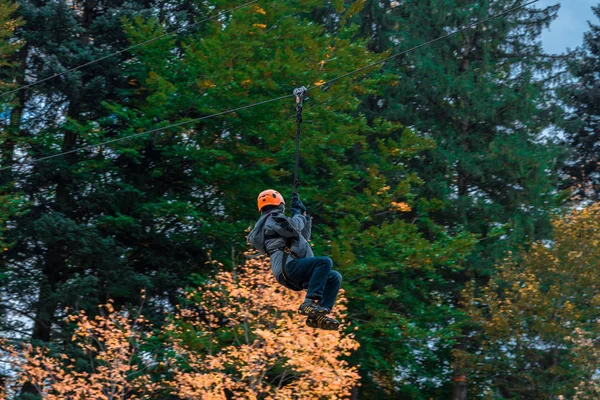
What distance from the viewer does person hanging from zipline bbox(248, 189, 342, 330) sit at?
342 inches

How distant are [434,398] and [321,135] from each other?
8808mm

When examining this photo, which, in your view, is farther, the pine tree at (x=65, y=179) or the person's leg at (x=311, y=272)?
the pine tree at (x=65, y=179)

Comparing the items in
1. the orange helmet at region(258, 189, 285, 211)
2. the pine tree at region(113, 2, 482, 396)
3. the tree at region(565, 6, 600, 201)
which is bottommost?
the orange helmet at region(258, 189, 285, 211)

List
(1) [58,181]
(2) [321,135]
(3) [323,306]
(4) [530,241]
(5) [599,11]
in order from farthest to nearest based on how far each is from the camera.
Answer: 1. (5) [599,11]
2. (4) [530,241]
3. (1) [58,181]
4. (2) [321,135]
5. (3) [323,306]

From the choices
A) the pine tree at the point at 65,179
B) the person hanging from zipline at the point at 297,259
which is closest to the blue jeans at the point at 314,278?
the person hanging from zipline at the point at 297,259

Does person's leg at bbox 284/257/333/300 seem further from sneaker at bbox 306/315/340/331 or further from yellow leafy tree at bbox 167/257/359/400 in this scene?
yellow leafy tree at bbox 167/257/359/400

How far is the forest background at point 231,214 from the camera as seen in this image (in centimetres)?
2084

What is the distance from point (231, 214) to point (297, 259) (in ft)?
44.9

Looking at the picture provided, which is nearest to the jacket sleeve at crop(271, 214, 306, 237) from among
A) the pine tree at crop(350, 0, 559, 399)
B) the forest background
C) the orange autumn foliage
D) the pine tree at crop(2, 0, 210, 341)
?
the orange autumn foliage

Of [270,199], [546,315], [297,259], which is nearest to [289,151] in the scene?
[546,315]

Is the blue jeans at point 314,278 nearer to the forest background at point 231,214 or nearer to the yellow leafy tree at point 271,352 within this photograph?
the yellow leafy tree at point 271,352

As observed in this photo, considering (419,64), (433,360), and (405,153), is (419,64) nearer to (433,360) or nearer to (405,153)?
(405,153)

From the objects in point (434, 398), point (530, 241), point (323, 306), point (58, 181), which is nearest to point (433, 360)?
point (434, 398)

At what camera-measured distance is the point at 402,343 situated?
2308cm
